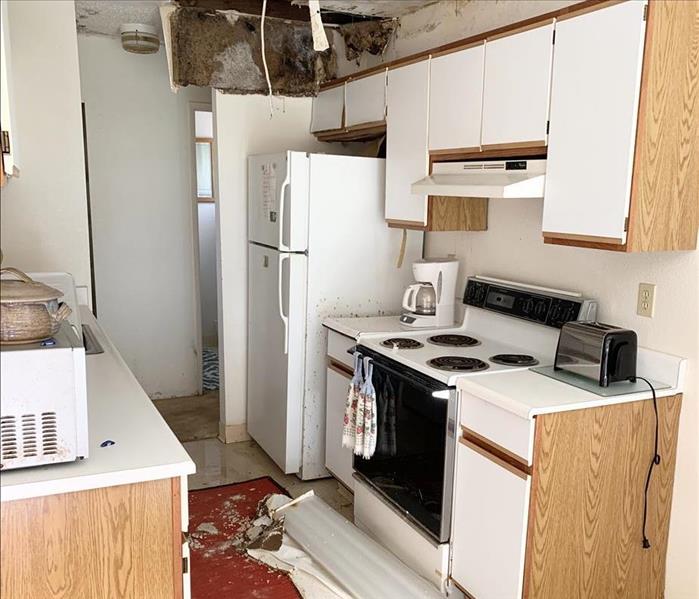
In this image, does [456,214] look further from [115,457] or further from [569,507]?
[115,457]

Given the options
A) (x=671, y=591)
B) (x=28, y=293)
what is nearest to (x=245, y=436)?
(x=671, y=591)

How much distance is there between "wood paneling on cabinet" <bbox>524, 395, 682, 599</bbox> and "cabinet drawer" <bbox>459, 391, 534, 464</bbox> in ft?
0.11

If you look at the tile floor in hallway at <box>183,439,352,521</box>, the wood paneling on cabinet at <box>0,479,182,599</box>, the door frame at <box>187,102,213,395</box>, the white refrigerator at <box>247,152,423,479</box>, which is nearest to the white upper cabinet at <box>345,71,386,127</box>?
the white refrigerator at <box>247,152,423,479</box>

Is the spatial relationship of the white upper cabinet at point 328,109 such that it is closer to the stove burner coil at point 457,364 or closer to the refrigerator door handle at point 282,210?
the refrigerator door handle at point 282,210

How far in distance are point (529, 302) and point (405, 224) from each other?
2.54 feet

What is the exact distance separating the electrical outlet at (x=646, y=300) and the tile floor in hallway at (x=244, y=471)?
1686mm

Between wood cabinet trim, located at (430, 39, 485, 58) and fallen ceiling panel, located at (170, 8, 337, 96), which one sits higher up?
fallen ceiling panel, located at (170, 8, 337, 96)

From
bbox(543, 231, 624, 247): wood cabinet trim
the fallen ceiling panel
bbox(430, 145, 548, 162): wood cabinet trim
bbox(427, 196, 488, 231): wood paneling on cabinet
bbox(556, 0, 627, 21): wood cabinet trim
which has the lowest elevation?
bbox(543, 231, 624, 247): wood cabinet trim

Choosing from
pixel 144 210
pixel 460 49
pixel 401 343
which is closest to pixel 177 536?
pixel 401 343

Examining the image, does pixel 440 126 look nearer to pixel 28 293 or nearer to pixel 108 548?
pixel 28 293

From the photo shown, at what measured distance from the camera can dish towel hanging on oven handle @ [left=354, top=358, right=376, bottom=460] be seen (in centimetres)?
275

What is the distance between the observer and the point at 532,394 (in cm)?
210

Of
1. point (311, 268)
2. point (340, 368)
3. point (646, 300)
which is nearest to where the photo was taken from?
point (646, 300)

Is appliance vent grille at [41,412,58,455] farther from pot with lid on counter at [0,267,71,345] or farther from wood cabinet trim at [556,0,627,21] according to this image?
wood cabinet trim at [556,0,627,21]
